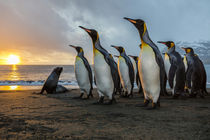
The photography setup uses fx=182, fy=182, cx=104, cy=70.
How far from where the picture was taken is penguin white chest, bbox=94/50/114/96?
4.86m

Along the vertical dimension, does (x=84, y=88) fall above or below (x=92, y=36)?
below

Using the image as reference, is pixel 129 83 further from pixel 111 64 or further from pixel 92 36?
pixel 92 36

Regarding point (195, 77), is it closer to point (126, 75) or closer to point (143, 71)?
point (126, 75)

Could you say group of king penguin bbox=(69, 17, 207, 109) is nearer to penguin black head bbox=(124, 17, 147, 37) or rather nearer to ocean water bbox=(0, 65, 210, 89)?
penguin black head bbox=(124, 17, 147, 37)

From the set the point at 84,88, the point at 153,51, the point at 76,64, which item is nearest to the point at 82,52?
the point at 76,64

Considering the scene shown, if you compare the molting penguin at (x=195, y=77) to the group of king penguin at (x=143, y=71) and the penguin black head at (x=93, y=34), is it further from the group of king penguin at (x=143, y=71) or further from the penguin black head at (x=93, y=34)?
the penguin black head at (x=93, y=34)

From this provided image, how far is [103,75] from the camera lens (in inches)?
193

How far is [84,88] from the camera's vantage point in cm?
634

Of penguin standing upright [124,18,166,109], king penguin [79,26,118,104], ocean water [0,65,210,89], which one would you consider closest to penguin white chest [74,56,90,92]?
king penguin [79,26,118,104]

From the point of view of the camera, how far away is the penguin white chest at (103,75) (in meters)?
4.86

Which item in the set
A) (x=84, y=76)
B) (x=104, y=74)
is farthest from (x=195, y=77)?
(x=84, y=76)

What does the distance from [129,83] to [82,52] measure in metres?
2.19

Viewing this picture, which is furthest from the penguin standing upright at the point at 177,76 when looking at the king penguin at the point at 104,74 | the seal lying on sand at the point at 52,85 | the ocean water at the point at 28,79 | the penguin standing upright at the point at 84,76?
the ocean water at the point at 28,79

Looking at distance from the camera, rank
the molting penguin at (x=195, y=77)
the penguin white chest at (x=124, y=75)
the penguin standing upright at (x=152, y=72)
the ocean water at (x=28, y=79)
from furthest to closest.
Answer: the ocean water at (x=28, y=79)
the penguin white chest at (x=124, y=75)
the molting penguin at (x=195, y=77)
the penguin standing upright at (x=152, y=72)
